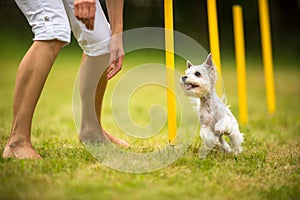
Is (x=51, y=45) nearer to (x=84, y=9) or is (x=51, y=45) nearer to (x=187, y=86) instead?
(x=84, y=9)

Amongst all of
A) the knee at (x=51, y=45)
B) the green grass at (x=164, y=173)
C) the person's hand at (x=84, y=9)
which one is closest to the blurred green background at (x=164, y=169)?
the green grass at (x=164, y=173)

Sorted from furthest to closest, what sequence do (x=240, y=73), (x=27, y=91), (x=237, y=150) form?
(x=240, y=73) → (x=237, y=150) → (x=27, y=91)

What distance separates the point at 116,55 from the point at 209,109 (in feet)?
2.41

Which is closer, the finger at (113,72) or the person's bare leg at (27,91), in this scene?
the person's bare leg at (27,91)

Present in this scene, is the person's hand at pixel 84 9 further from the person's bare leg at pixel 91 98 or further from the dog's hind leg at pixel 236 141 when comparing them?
the dog's hind leg at pixel 236 141

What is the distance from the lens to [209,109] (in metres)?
3.64

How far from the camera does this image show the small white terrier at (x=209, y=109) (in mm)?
3492

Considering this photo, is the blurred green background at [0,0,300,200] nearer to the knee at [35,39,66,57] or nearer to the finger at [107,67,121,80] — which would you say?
the finger at [107,67,121,80]

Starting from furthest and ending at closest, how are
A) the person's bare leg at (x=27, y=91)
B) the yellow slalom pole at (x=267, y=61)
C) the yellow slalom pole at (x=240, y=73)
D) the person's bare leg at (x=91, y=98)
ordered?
1. the yellow slalom pole at (x=267, y=61)
2. the yellow slalom pole at (x=240, y=73)
3. the person's bare leg at (x=91, y=98)
4. the person's bare leg at (x=27, y=91)

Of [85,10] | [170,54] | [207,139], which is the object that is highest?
[85,10]

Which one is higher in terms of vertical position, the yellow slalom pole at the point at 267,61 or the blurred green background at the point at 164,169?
the yellow slalom pole at the point at 267,61

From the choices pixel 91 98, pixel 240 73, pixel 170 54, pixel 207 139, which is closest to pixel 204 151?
pixel 207 139

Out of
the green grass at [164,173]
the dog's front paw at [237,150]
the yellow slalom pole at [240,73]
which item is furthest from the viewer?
the yellow slalom pole at [240,73]

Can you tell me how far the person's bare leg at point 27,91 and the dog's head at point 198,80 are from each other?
0.87 m
